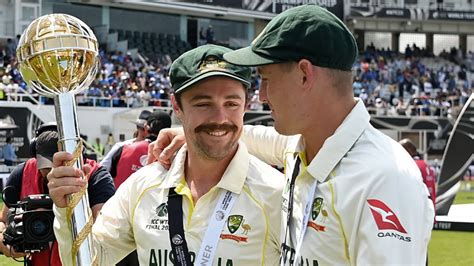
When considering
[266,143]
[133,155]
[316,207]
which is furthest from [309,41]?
[133,155]

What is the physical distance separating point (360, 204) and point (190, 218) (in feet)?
2.65

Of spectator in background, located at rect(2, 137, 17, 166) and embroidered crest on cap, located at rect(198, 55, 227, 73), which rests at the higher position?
embroidered crest on cap, located at rect(198, 55, 227, 73)

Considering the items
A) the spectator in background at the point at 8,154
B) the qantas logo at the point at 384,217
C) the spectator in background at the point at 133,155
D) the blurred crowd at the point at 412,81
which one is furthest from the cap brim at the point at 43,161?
the blurred crowd at the point at 412,81

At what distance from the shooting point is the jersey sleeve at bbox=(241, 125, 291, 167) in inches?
119

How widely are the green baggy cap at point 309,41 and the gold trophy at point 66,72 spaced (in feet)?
2.03

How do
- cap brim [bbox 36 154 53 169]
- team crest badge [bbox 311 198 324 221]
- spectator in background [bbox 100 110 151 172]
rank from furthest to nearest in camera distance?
spectator in background [bbox 100 110 151 172] → cap brim [bbox 36 154 53 169] → team crest badge [bbox 311 198 324 221]

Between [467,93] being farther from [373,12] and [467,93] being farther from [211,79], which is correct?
[211,79]

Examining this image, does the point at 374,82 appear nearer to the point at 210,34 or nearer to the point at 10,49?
the point at 210,34

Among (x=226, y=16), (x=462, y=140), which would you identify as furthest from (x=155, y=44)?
(x=462, y=140)

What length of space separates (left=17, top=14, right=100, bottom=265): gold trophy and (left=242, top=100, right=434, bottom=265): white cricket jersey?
64 cm

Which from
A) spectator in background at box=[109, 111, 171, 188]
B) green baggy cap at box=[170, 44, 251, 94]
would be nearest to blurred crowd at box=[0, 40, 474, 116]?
spectator in background at box=[109, 111, 171, 188]

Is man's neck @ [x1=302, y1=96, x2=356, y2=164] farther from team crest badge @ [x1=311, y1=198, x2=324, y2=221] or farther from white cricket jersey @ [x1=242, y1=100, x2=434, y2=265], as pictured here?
team crest badge @ [x1=311, y1=198, x2=324, y2=221]

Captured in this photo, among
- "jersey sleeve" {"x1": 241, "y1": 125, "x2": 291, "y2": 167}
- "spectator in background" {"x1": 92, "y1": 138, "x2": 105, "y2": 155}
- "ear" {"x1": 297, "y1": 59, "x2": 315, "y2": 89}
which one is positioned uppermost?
"ear" {"x1": 297, "y1": 59, "x2": 315, "y2": 89}

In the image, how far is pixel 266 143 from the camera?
3.07 metres
